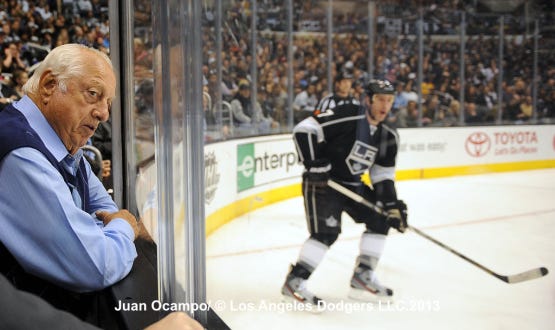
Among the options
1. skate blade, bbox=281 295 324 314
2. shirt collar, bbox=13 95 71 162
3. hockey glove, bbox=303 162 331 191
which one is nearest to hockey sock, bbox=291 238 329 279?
skate blade, bbox=281 295 324 314

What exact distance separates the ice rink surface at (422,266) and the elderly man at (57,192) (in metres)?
0.45

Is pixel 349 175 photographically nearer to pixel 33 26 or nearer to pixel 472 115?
pixel 472 115

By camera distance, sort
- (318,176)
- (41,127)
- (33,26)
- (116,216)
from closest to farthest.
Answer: (41,127), (116,216), (318,176), (33,26)

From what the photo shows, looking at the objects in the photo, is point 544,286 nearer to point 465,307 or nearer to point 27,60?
point 465,307

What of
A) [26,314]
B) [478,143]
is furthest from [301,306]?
[478,143]

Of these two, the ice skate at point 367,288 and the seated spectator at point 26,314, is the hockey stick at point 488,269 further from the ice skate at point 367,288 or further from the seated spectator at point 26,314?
the seated spectator at point 26,314

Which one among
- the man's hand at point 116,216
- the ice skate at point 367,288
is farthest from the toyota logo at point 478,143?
the man's hand at point 116,216

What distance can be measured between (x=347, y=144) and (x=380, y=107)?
0.18 meters

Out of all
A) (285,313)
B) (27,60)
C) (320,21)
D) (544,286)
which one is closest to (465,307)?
(544,286)

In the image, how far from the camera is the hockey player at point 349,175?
2.00 metres

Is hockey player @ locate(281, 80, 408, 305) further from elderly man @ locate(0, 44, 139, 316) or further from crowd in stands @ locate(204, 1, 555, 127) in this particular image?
elderly man @ locate(0, 44, 139, 316)

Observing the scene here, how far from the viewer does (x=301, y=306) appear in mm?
2059

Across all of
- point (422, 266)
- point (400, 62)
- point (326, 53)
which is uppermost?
point (326, 53)

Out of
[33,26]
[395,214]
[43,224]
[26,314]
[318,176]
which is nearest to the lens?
[26,314]
